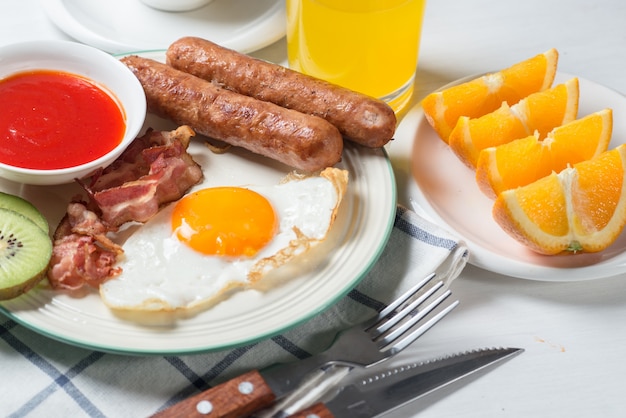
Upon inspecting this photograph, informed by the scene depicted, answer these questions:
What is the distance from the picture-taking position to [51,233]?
9.25ft

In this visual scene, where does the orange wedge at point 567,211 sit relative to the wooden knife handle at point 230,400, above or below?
above

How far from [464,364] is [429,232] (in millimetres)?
518

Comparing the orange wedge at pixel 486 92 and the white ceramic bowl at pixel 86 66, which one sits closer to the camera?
the white ceramic bowl at pixel 86 66

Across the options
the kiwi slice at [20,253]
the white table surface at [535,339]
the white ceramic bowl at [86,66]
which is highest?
the white ceramic bowl at [86,66]

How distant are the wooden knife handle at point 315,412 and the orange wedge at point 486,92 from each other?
4.44 ft

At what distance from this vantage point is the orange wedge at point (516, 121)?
3100 millimetres

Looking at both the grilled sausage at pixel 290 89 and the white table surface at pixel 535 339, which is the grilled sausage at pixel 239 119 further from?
the white table surface at pixel 535 339

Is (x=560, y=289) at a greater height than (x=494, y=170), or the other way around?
(x=494, y=170)

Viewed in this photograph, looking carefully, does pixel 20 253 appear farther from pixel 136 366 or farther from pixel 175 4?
pixel 175 4

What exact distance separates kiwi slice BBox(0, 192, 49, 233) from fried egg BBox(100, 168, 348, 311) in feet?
0.94

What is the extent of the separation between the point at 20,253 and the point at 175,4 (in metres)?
1.81

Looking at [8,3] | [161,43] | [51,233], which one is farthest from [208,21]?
[51,233]

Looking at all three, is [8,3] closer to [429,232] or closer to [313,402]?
[429,232]

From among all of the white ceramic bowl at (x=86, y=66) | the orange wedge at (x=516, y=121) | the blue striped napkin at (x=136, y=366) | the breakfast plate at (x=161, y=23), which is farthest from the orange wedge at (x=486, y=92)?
the white ceramic bowl at (x=86, y=66)
